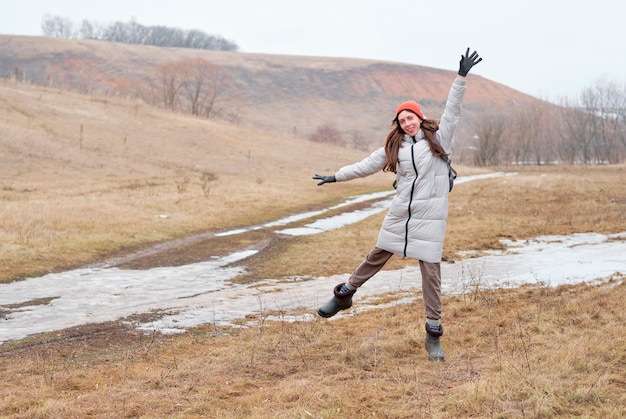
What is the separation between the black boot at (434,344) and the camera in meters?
6.63

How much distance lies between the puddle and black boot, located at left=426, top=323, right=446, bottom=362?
3.37 meters

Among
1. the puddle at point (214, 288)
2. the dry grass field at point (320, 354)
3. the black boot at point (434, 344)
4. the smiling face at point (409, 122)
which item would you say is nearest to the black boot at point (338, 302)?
the dry grass field at point (320, 354)

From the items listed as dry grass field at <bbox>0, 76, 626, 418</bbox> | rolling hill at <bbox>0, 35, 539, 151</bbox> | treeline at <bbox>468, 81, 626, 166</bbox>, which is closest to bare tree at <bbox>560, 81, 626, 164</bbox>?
treeline at <bbox>468, 81, 626, 166</bbox>

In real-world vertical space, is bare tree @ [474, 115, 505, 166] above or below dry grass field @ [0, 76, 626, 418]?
above

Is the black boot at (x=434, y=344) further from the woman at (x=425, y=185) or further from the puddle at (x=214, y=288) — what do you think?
the puddle at (x=214, y=288)

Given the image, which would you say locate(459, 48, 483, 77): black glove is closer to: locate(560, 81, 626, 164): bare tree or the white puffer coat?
the white puffer coat

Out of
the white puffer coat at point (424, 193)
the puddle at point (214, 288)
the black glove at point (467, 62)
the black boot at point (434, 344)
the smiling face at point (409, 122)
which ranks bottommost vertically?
the puddle at point (214, 288)

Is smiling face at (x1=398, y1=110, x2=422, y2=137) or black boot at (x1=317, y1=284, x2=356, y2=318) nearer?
smiling face at (x1=398, y1=110, x2=422, y2=137)

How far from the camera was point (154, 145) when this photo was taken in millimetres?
51406

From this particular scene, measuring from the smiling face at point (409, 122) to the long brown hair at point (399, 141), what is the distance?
58 millimetres

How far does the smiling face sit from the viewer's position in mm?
6816

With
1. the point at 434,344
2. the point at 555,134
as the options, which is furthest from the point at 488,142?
the point at 434,344

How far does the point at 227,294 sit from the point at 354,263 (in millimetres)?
4552

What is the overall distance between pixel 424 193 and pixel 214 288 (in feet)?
22.7
